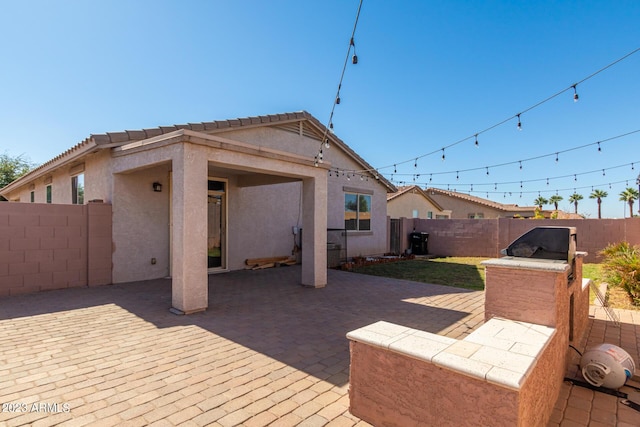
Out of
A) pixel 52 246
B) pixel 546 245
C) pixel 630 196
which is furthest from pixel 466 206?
pixel 52 246

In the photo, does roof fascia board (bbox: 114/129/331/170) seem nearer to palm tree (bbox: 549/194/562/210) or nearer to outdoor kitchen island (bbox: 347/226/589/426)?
outdoor kitchen island (bbox: 347/226/589/426)

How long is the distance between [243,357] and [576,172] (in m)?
12.9

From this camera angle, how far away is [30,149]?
3003cm

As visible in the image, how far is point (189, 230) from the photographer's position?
5434 mm

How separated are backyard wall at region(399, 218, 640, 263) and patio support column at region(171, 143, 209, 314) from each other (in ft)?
40.3

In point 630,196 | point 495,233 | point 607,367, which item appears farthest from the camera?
point 630,196

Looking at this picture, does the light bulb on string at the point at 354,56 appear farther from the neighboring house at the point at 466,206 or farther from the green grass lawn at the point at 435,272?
the neighboring house at the point at 466,206

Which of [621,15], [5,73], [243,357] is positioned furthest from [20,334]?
[5,73]

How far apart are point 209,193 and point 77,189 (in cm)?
447

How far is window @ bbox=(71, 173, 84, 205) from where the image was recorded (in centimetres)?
978

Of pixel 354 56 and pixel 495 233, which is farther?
pixel 495 233

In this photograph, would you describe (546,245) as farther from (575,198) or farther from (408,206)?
(575,198)

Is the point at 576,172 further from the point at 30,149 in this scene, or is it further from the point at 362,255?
the point at 30,149

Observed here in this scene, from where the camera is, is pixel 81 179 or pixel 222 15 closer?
pixel 222 15
